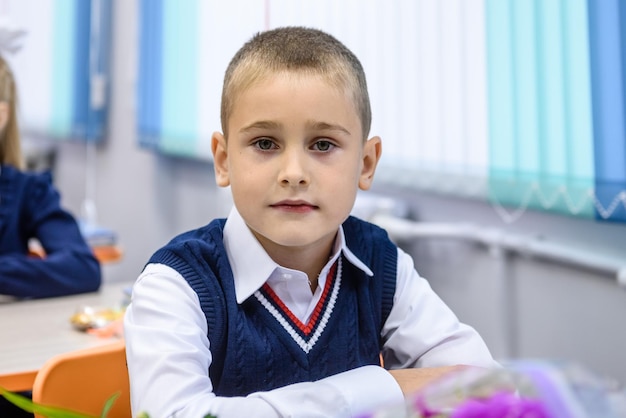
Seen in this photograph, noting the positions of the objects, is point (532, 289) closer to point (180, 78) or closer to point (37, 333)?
point (37, 333)

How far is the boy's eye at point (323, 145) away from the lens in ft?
3.21

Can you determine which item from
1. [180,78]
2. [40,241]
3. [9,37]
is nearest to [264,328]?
[40,241]

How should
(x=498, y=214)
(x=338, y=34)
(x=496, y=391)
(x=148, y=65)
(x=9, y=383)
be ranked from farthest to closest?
(x=148, y=65) → (x=338, y=34) → (x=498, y=214) → (x=9, y=383) → (x=496, y=391)

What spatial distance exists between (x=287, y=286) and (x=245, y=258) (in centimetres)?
7

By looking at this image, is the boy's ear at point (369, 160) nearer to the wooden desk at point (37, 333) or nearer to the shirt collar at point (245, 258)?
the shirt collar at point (245, 258)

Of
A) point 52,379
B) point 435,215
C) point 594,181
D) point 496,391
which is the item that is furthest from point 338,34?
point 496,391

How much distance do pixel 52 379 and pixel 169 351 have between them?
27 cm

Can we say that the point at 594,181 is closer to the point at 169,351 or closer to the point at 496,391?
the point at 169,351

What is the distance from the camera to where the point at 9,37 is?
6.96 feet

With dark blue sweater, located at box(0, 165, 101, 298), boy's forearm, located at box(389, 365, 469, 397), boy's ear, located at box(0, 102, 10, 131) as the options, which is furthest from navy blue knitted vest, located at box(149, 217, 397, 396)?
boy's ear, located at box(0, 102, 10, 131)

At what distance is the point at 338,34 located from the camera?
239 centimetres

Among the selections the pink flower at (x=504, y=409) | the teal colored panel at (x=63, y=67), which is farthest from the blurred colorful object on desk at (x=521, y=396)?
the teal colored panel at (x=63, y=67)

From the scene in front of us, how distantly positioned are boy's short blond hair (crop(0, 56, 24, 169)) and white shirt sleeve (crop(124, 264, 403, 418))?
1.31m

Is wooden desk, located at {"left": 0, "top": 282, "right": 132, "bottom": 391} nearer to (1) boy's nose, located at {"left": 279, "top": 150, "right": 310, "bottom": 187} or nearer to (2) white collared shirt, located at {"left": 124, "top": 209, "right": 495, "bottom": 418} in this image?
(2) white collared shirt, located at {"left": 124, "top": 209, "right": 495, "bottom": 418}
